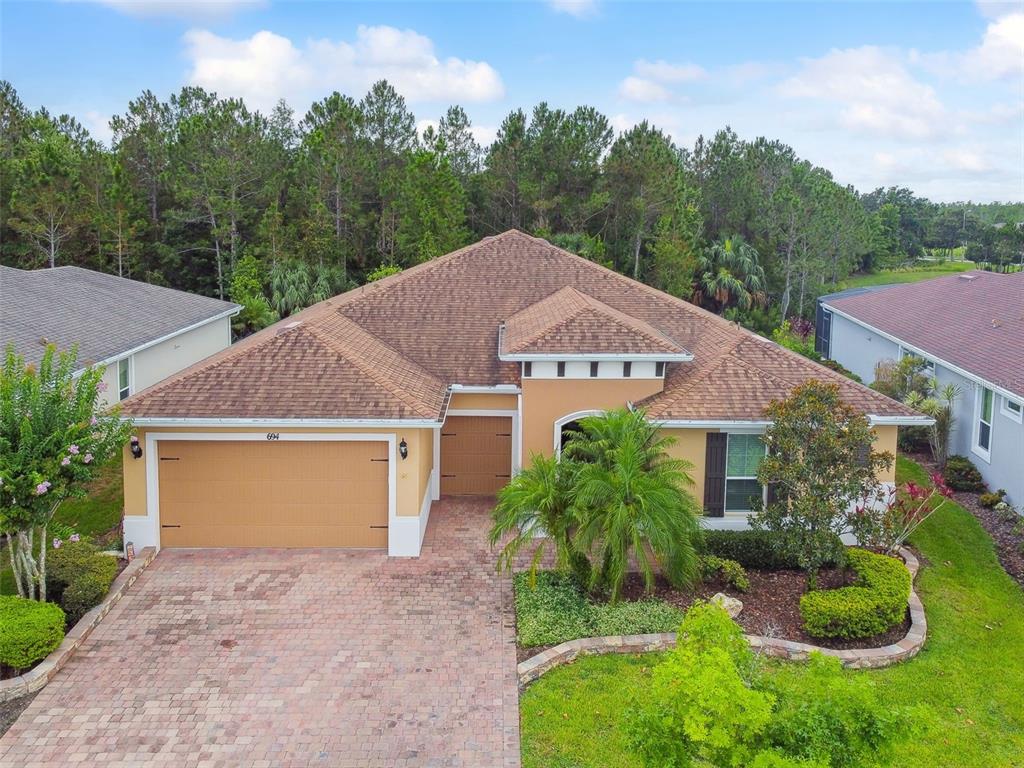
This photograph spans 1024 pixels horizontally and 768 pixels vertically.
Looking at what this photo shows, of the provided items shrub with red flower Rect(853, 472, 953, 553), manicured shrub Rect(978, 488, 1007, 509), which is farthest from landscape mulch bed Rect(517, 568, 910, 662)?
manicured shrub Rect(978, 488, 1007, 509)

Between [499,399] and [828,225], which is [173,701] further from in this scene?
[828,225]

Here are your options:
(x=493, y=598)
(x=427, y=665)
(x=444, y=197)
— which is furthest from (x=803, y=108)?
(x=427, y=665)


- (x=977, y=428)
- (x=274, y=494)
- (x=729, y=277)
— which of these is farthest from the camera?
(x=729, y=277)

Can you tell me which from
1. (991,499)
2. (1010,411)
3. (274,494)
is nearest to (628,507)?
(274,494)

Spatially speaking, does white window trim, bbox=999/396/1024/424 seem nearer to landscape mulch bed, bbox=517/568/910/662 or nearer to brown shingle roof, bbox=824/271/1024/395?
brown shingle roof, bbox=824/271/1024/395

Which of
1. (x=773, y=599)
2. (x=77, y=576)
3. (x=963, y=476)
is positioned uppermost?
(x=963, y=476)

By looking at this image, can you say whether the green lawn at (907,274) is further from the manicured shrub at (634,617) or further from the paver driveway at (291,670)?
the paver driveway at (291,670)

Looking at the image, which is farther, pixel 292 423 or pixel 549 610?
pixel 292 423

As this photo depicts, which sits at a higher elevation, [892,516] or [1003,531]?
[892,516]

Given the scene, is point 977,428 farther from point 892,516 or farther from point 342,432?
point 342,432
